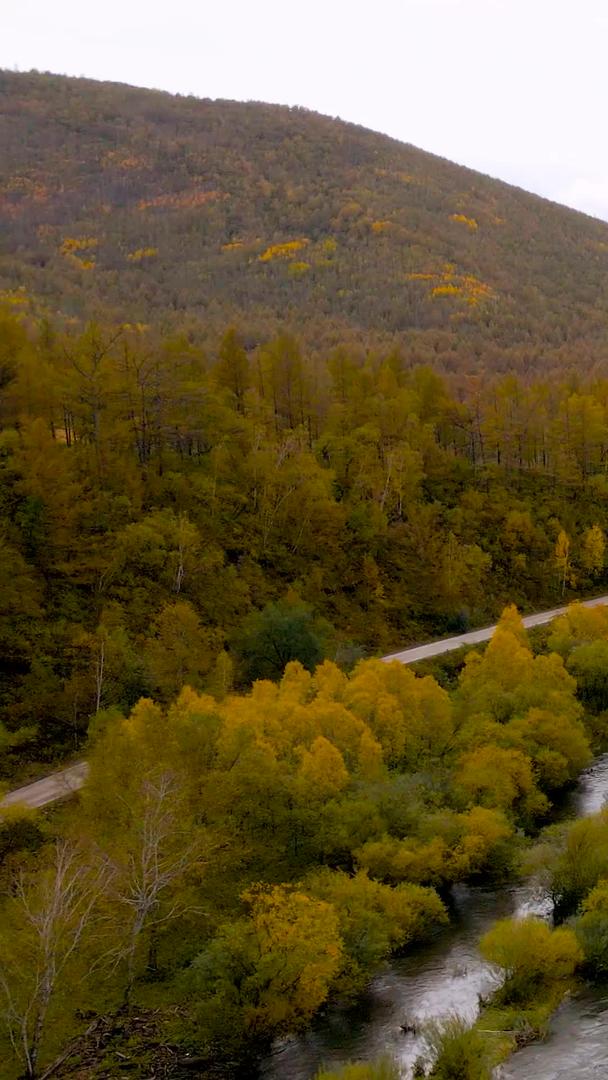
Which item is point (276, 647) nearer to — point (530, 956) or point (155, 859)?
point (155, 859)

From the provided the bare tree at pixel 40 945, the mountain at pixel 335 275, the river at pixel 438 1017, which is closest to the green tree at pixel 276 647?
the river at pixel 438 1017

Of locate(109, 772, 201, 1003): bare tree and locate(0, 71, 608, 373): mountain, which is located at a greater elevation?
locate(0, 71, 608, 373): mountain

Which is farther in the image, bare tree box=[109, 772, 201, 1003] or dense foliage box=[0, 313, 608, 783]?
dense foliage box=[0, 313, 608, 783]

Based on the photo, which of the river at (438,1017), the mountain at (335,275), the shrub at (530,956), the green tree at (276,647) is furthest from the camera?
the mountain at (335,275)

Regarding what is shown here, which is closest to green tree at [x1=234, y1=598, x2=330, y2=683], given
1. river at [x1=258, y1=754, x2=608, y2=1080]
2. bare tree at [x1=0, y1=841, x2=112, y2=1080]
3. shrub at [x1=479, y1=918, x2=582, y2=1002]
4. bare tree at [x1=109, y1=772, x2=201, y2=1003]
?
bare tree at [x1=109, y1=772, x2=201, y2=1003]

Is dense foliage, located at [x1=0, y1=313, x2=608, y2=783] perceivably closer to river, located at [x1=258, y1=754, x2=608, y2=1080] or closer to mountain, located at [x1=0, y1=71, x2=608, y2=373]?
river, located at [x1=258, y1=754, x2=608, y2=1080]

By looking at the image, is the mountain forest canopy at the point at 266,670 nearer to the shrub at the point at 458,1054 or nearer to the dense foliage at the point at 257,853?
the dense foliage at the point at 257,853

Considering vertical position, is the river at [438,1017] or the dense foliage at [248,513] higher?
the dense foliage at [248,513]
